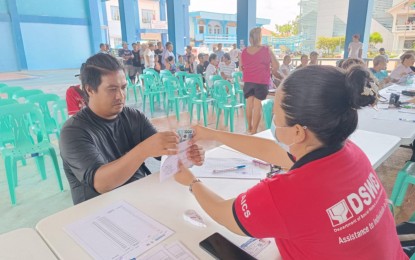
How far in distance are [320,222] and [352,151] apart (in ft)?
0.80

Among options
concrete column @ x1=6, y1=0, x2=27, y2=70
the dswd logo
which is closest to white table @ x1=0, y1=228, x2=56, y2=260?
the dswd logo

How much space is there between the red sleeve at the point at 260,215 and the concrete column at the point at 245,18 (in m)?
9.99

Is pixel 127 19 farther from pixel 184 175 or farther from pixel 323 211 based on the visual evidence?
pixel 323 211

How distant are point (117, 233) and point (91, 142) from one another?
0.58m

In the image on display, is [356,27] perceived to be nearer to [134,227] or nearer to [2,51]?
[134,227]

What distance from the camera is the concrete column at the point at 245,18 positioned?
9.91m

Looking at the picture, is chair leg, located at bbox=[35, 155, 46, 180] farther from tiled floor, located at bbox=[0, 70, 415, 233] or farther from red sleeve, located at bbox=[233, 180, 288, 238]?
red sleeve, located at bbox=[233, 180, 288, 238]

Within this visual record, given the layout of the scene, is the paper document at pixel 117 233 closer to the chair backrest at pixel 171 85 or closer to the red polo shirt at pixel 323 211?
the red polo shirt at pixel 323 211

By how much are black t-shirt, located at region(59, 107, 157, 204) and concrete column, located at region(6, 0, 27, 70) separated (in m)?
15.8

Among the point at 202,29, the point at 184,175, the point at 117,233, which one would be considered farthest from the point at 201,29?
the point at 117,233

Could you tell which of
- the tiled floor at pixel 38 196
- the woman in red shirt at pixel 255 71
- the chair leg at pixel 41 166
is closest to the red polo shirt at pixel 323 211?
the tiled floor at pixel 38 196

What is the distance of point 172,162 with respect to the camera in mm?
1175

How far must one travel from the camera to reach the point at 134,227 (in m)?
1.03

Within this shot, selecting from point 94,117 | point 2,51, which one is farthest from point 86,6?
point 94,117
